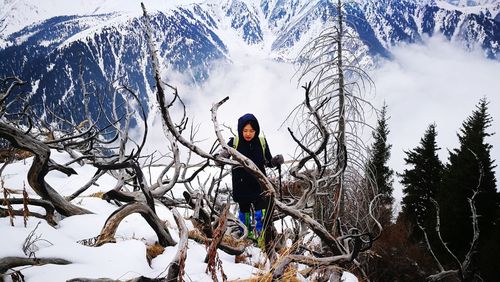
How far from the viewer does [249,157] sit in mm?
4957

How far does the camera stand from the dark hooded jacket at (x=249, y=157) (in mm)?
4891

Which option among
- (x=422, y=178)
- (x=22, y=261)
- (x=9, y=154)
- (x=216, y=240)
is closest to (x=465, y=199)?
(x=422, y=178)

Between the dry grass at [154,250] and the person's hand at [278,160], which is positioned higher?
the person's hand at [278,160]

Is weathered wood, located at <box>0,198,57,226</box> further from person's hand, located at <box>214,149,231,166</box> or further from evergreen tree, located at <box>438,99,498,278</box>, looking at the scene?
evergreen tree, located at <box>438,99,498,278</box>

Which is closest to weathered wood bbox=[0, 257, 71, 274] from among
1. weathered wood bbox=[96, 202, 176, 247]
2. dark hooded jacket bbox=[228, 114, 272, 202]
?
weathered wood bbox=[96, 202, 176, 247]

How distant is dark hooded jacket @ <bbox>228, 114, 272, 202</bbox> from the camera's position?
489cm

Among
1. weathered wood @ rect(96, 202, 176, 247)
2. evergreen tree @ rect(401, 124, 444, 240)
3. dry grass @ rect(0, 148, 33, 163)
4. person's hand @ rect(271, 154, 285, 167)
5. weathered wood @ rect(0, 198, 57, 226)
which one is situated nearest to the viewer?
weathered wood @ rect(96, 202, 176, 247)

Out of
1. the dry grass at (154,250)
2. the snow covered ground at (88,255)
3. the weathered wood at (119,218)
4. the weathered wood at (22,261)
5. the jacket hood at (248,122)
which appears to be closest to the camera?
the weathered wood at (22,261)

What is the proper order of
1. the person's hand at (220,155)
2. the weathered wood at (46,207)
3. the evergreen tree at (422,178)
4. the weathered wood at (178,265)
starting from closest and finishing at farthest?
the weathered wood at (178,265)
the person's hand at (220,155)
the weathered wood at (46,207)
the evergreen tree at (422,178)

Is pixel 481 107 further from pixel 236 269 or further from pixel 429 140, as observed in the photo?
pixel 236 269

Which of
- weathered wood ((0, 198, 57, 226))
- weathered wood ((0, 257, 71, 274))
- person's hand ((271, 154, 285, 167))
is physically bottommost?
weathered wood ((0, 257, 71, 274))

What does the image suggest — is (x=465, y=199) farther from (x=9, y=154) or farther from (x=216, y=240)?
(x=9, y=154)

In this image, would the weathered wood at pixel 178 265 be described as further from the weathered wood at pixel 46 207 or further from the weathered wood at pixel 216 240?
the weathered wood at pixel 46 207

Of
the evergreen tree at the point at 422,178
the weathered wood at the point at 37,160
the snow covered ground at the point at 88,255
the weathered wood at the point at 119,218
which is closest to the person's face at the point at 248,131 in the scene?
the snow covered ground at the point at 88,255
